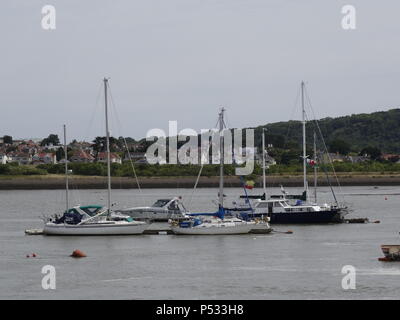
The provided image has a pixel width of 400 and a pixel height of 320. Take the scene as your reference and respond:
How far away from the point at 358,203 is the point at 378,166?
238 ft

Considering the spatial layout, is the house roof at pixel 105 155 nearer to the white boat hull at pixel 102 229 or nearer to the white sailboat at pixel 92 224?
the white sailboat at pixel 92 224

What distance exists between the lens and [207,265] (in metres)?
41.9

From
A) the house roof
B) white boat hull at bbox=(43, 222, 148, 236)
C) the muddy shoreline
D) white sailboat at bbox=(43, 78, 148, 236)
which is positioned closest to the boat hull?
white sailboat at bbox=(43, 78, 148, 236)

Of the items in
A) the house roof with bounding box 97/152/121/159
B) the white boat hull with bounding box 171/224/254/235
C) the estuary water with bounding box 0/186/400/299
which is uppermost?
the house roof with bounding box 97/152/121/159

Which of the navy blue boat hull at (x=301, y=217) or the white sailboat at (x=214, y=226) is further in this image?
the navy blue boat hull at (x=301, y=217)

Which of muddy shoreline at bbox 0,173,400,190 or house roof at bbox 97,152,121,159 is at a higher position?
house roof at bbox 97,152,121,159

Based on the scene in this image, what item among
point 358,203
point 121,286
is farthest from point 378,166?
point 121,286

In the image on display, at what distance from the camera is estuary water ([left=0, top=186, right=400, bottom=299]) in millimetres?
34875

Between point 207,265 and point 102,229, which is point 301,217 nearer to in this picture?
point 102,229

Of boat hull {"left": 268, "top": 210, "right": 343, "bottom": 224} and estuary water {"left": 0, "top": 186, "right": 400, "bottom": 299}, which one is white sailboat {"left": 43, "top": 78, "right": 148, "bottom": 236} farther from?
boat hull {"left": 268, "top": 210, "right": 343, "bottom": 224}

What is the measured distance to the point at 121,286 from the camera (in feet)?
119

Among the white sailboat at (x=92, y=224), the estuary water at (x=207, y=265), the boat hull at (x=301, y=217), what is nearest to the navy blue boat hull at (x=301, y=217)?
the boat hull at (x=301, y=217)

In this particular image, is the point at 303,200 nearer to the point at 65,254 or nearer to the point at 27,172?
the point at 65,254

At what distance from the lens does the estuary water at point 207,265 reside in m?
34.9
